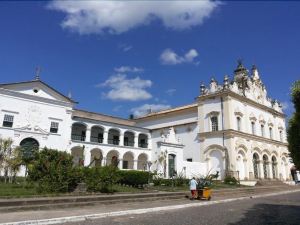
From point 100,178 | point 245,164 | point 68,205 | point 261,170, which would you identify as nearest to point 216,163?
point 245,164

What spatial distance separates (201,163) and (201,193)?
52.5 feet

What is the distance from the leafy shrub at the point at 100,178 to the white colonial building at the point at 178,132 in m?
8.65

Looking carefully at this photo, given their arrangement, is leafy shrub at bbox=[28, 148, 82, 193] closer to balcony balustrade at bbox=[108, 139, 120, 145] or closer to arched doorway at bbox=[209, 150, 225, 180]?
arched doorway at bbox=[209, 150, 225, 180]

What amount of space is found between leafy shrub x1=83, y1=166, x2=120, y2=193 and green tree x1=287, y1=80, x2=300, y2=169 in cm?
1014

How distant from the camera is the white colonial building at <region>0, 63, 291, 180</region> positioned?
28.7m

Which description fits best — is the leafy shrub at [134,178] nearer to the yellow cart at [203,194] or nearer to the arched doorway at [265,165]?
the yellow cart at [203,194]

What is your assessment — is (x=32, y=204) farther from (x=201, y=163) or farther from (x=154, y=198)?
(x=201, y=163)

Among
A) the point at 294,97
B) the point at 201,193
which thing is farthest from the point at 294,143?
the point at 201,193

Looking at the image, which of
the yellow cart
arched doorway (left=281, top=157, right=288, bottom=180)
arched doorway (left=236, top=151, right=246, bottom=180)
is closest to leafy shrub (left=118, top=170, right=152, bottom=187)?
the yellow cart

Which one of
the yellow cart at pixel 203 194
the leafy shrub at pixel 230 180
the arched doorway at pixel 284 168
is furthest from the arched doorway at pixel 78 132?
the arched doorway at pixel 284 168

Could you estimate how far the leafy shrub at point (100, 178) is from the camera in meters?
16.6

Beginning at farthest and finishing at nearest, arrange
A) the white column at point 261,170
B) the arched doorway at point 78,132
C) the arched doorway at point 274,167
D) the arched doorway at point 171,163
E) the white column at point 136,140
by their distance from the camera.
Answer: the arched doorway at point 274,167
the white column at point 136,140
the white column at point 261,170
the arched doorway at point 78,132
the arched doorway at point 171,163

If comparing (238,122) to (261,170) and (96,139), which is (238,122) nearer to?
(261,170)

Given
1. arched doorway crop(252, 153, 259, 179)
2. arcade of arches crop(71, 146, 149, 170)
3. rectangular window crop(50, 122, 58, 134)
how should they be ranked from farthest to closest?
arched doorway crop(252, 153, 259, 179) < arcade of arches crop(71, 146, 149, 170) < rectangular window crop(50, 122, 58, 134)
